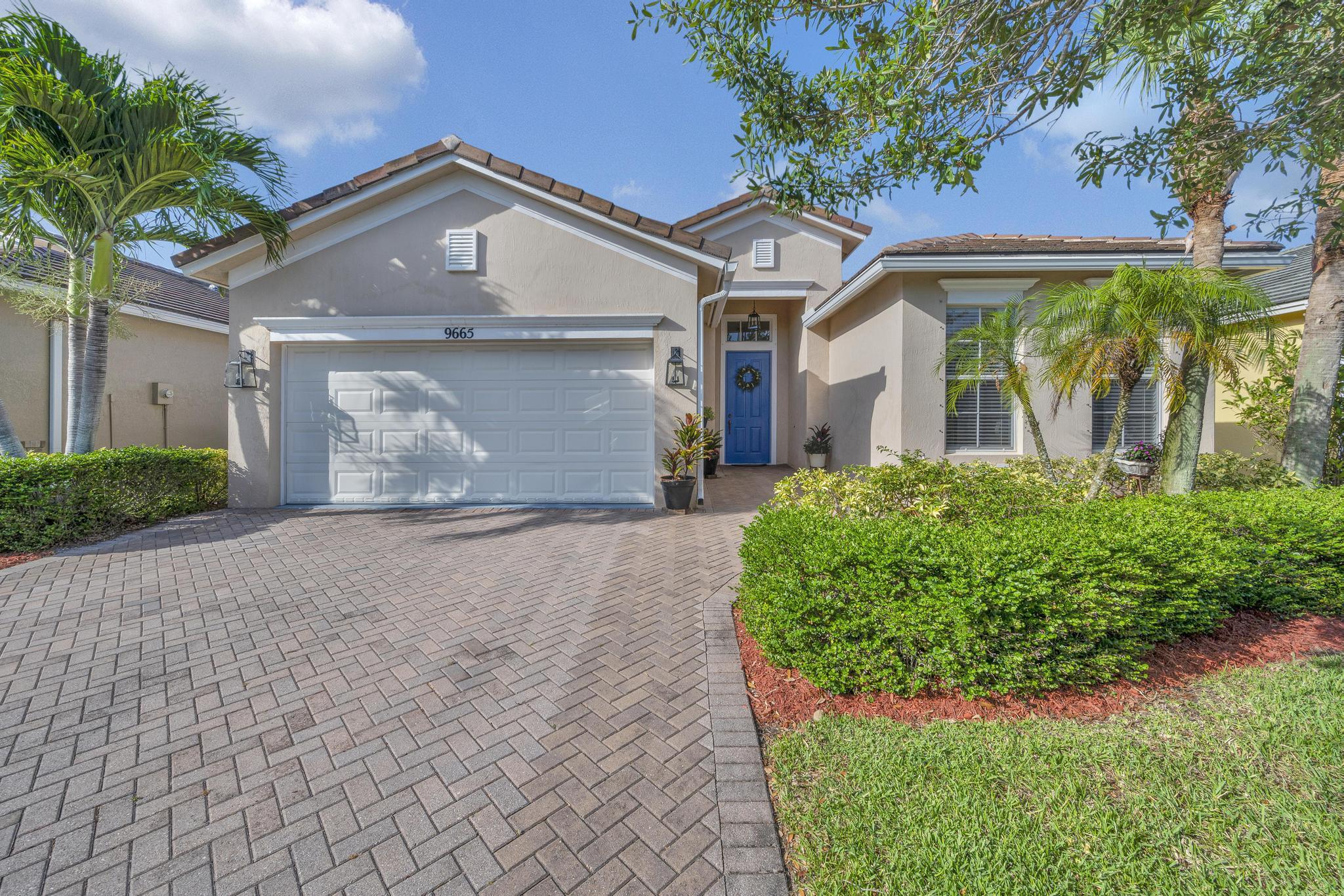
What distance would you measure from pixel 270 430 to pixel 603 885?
28.1 ft

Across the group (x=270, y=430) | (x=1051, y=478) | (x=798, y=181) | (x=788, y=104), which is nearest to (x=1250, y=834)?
(x=798, y=181)

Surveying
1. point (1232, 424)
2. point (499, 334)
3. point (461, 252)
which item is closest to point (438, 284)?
point (461, 252)

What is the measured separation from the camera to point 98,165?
6031 millimetres

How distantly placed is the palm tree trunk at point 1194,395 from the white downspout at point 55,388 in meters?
15.6

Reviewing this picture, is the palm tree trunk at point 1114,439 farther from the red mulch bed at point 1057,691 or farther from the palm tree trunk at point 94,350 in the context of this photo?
the palm tree trunk at point 94,350

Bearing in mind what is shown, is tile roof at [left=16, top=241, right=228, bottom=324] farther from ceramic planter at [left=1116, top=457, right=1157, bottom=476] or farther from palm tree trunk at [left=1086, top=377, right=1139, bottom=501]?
ceramic planter at [left=1116, top=457, right=1157, bottom=476]

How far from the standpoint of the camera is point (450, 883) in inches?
72.7

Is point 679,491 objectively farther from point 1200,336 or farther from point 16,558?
point 16,558

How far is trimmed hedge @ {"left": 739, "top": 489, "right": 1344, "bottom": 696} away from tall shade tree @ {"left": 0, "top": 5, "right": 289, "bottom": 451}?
8.05 meters

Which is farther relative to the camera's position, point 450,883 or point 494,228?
point 494,228

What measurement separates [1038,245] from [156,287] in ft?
47.2

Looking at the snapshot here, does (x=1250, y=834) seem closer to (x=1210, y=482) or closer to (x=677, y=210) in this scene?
(x=1210, y=482)

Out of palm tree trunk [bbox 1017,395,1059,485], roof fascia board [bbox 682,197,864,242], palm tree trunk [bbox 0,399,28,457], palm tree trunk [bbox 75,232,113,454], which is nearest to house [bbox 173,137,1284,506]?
palm tree trunk [bbox 75,232,113,454]

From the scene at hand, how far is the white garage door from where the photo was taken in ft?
26.5
